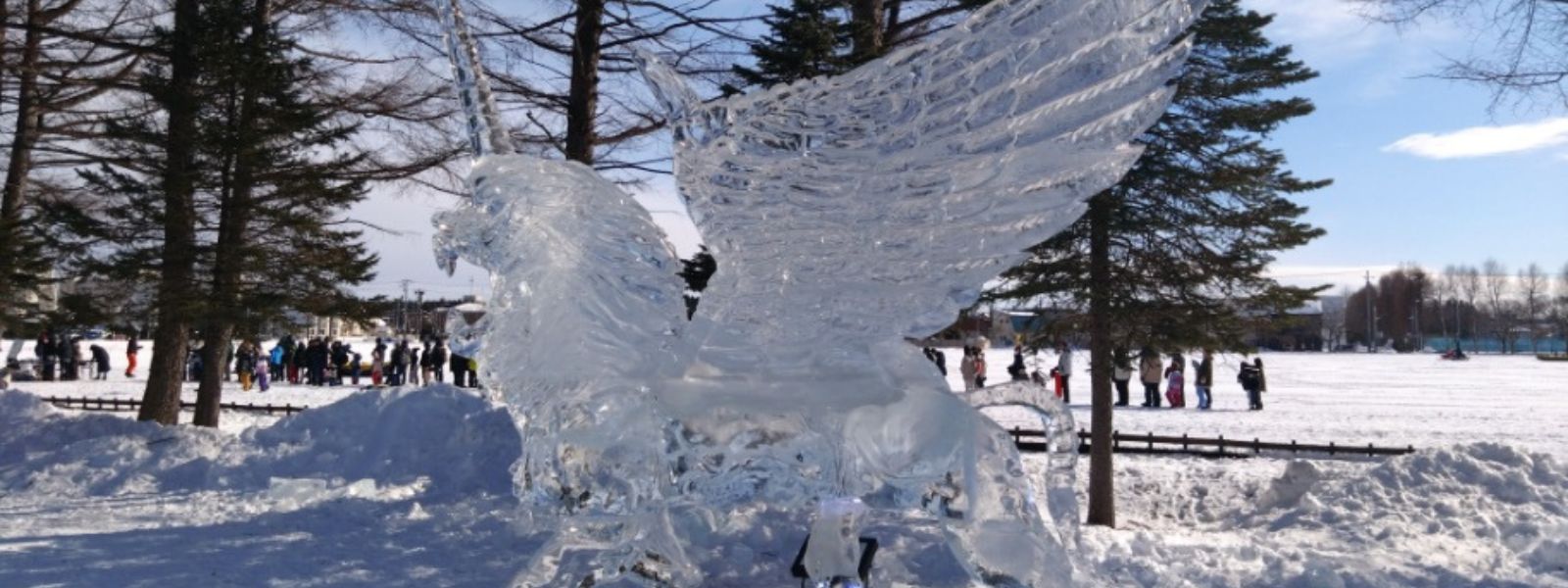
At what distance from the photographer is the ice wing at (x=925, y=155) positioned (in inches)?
167

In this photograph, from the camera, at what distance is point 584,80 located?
10820 millimetres

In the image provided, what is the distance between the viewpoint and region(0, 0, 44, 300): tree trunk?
43.6ft

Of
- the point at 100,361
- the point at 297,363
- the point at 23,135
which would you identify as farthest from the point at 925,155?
the point at 100,361

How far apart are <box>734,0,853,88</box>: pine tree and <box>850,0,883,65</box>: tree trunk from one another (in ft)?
0.29

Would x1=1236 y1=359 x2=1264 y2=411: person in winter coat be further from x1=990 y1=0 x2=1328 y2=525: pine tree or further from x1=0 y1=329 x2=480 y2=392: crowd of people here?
x1=0 y1=329 x2=480 y2=392: crowd of people

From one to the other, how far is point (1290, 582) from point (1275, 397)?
18.6m

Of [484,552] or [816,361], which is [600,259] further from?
[484,552]

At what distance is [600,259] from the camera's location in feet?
14.9

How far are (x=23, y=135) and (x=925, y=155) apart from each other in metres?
14.6

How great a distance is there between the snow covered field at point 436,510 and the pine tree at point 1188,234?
5.73ft

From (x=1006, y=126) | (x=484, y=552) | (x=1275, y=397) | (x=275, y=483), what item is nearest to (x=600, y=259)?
(x=1006, y=126)

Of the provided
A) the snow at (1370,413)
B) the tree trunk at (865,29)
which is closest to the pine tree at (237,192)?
the tree trunk at (865,29)

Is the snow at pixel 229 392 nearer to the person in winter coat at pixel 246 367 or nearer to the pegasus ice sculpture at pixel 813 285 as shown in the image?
the person in winter coat at pixel 246 367

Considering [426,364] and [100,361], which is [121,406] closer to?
[426,364]
